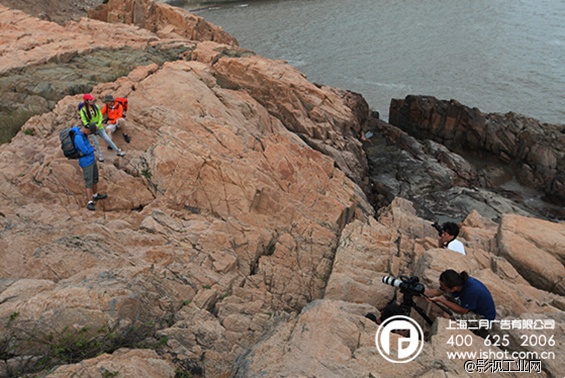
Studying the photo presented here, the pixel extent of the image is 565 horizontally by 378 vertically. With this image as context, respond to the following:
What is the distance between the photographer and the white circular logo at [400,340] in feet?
21.4

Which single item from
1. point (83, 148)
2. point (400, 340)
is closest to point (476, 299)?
point (400, 340)

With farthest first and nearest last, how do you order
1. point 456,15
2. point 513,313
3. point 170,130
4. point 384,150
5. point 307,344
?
point 456,15 < point 384,150 < point 170,130 < point 513,313 < point 307,344

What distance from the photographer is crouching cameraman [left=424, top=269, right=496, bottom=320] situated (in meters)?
7.28

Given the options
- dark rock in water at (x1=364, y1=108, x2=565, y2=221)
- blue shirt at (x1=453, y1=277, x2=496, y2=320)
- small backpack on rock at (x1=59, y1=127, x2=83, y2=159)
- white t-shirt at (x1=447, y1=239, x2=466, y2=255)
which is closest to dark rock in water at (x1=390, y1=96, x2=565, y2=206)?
dark rock in water at (x1=364, y1=108, x2=565, y2=221)

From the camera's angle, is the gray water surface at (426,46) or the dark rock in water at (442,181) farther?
the gray water surface at (426,46)

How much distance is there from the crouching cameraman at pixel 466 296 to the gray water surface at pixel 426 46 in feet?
101

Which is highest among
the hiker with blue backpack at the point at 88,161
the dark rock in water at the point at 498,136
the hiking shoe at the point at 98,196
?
the hiker with blue backpack at the point at 88,161

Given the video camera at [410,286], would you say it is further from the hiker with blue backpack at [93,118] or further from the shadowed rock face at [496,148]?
the shadowed rock face at [496,148]

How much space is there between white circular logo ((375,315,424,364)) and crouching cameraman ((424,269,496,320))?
31.0 inches

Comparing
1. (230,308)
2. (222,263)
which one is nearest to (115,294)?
(230,308)

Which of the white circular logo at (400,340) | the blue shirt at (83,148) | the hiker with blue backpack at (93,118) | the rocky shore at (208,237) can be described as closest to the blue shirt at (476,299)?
the rocky shore at (208,237)

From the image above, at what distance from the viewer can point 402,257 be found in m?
12.5

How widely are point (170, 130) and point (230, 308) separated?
22.9ft

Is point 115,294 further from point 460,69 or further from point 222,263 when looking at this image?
point 460,69
